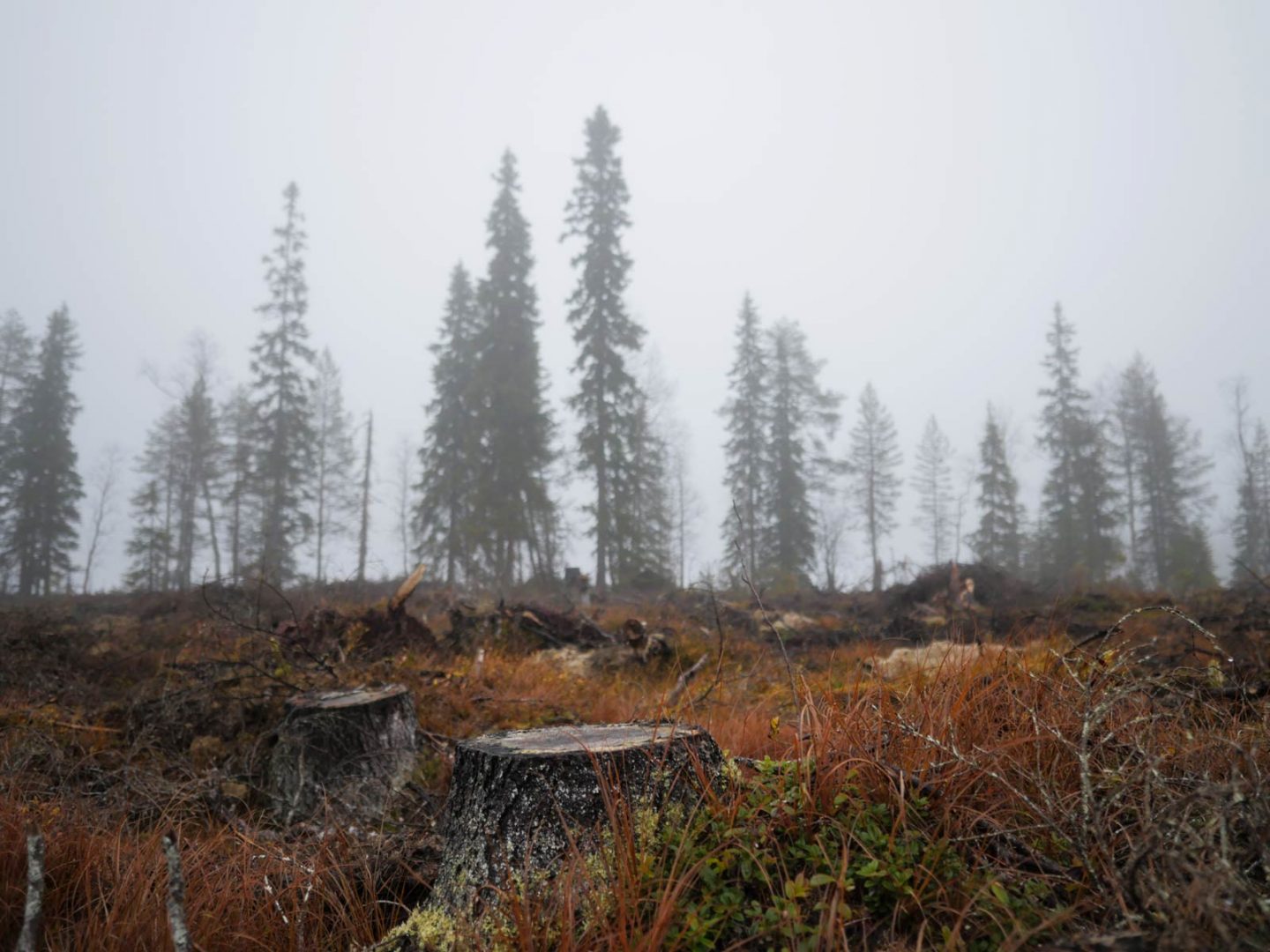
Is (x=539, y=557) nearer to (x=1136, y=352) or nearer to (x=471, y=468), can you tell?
(x=471, y=468)

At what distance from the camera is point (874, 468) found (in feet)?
121

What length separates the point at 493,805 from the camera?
222 centimetres

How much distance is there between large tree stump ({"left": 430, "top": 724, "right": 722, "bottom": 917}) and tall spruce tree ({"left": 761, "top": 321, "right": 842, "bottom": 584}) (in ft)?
80.9

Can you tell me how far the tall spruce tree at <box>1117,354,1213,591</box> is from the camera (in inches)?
1185

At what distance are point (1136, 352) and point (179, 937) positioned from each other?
43.8 m

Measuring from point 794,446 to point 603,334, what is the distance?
1110 centimetres

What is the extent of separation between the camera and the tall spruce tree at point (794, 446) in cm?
2866

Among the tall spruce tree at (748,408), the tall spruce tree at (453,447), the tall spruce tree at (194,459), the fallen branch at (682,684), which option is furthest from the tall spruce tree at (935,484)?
the fallen branch at (682,684)

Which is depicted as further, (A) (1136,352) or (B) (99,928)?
(A) (1136,352)

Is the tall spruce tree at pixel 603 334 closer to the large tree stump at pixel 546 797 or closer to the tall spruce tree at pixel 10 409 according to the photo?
the large tree stump at pixel 546 797

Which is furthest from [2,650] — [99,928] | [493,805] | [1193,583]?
[1193,583]

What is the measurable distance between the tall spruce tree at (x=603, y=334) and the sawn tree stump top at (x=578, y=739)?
1810 centimetres

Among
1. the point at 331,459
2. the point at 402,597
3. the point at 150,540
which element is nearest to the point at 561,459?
the point at 331,459

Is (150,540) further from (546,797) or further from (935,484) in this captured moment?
(935,484)
